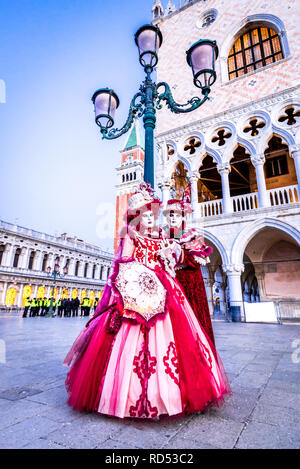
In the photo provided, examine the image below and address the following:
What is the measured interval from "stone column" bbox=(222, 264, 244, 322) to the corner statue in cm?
836

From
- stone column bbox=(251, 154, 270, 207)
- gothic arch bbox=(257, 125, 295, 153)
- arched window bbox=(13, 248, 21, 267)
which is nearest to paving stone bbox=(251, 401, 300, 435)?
stone column bbox=(251, 154, 270, 207)

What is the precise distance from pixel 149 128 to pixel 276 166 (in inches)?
444

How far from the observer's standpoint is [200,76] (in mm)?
4328

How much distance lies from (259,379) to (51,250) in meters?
33.4

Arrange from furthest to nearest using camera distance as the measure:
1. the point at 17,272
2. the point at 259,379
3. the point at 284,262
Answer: the point at 17,272 < the point at 284,262 < the point at 259,379

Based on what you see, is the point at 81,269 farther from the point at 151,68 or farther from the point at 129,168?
the point at 151,68

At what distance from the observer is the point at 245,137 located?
10555 millimetres

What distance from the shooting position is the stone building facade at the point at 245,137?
9.81 m

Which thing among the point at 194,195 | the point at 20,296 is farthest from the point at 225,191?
the point at 20,296

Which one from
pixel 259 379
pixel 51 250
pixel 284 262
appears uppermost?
Result: pixel 51 250

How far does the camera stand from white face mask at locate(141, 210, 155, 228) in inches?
90.7

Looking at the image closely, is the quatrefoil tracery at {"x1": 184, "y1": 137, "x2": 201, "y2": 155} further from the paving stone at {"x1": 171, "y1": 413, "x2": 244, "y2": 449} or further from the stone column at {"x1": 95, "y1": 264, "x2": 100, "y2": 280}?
the stone column at {"x1": 95, "y1": 264, "x2": 100, "y2": 280}
